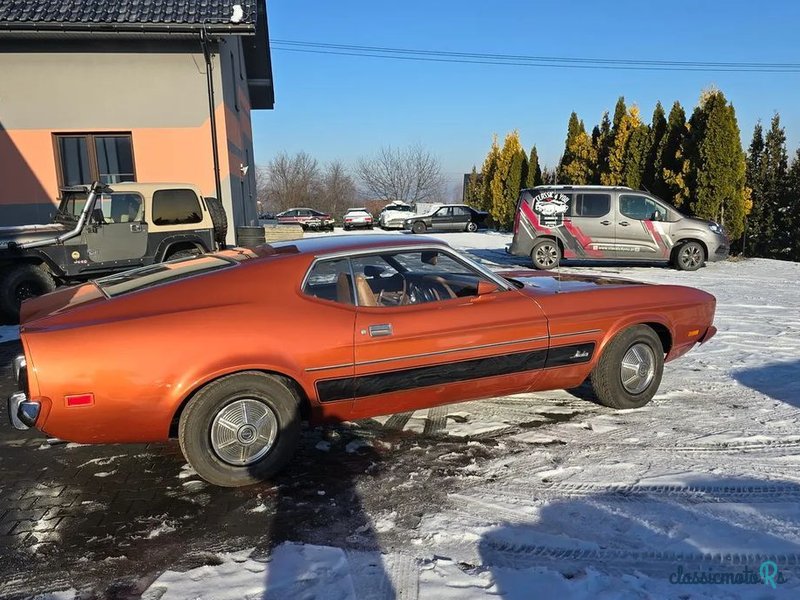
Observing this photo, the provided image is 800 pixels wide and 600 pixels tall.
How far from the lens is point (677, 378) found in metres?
5.31

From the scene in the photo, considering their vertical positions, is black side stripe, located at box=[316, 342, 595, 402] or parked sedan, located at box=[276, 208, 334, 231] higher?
parked sedan, located at box=[276, 208, 334, 231]

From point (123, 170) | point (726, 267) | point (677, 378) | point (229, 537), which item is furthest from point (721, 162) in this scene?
point (229, 537)

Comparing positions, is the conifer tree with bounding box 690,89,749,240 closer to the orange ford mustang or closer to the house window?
the orange ford mustang

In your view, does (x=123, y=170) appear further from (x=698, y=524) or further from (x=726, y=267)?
(x=726, y=267)

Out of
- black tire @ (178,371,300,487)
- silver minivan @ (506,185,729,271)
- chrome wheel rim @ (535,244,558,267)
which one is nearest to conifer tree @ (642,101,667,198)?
silver minivan @ (506,185,729,271)

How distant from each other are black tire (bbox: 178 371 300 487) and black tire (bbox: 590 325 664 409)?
7.69 ft

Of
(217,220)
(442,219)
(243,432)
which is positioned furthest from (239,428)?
(442,219)

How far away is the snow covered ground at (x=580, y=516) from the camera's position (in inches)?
99.3

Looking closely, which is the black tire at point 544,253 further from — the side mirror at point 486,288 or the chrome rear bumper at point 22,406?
the chrome rear bumper at point 22,406

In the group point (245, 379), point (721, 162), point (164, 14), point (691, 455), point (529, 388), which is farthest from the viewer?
point (721, 162)

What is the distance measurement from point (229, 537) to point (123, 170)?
1177 centimetres

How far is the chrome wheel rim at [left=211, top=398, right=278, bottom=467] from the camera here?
3342mm

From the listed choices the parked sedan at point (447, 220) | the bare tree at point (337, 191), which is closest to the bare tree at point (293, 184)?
the bare tree at point (337, 191)

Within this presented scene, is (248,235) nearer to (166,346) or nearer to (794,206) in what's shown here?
(166,346)
